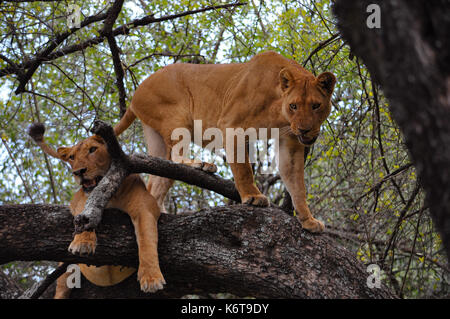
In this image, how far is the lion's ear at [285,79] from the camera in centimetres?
408

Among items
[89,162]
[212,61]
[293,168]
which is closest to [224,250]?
[293,168]

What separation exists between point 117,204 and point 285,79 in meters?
1.57

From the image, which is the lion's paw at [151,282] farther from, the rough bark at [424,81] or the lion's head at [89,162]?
the rough bark at [424,81]

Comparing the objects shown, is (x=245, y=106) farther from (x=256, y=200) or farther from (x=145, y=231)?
(x=145, y=231)

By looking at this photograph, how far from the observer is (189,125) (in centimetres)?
480

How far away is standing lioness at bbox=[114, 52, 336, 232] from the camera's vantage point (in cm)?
401

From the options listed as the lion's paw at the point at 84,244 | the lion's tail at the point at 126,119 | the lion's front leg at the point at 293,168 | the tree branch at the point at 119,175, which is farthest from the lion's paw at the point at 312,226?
the lion's tail at the point at 126,119

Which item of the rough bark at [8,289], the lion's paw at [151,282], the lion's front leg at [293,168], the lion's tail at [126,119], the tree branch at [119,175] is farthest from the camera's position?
the lion's tail at [126,119]

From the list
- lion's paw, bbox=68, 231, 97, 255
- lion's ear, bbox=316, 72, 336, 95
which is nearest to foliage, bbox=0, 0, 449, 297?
lion's ear, bbox=316, 72, 336, 95

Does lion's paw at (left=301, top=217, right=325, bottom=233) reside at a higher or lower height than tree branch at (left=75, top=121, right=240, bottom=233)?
lower

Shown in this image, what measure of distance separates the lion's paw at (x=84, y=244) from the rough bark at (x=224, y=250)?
19 cm

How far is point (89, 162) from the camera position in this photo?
12.9 ft

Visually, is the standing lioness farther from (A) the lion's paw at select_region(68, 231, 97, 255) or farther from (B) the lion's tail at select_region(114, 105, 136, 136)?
(A) the lion's paw at select_region(68, 231, 97, 255)
